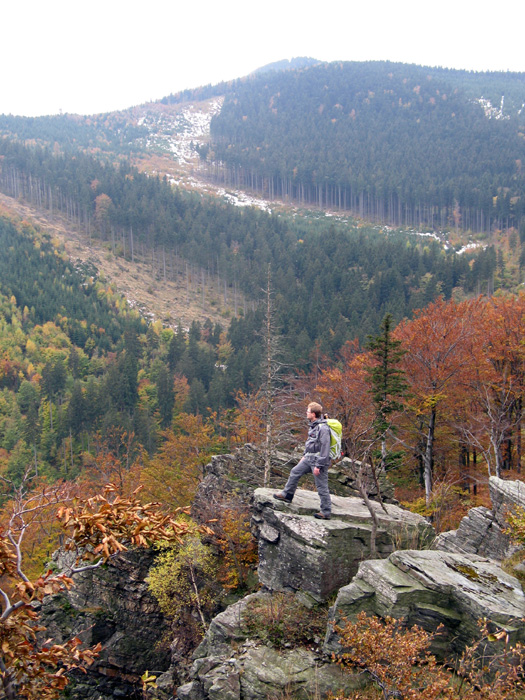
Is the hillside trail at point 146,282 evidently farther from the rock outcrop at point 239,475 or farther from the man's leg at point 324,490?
the man's leg at point 324,490

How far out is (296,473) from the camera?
11148mm

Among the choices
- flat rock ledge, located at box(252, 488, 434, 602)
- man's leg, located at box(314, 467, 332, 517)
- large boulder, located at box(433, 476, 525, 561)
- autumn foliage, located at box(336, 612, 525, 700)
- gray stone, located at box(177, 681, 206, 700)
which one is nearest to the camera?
autumn foliage, located at box(336, 612, 525, 700)

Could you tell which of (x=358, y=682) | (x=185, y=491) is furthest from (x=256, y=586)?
(x=185, y=491)

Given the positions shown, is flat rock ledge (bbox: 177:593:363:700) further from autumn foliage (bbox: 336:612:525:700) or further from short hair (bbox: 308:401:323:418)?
short hair (bbox: 308:401:323:418)

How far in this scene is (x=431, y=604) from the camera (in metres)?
8.72

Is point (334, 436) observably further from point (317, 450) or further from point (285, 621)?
point (285, 621)

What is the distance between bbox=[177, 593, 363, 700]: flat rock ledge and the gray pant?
3.23 m

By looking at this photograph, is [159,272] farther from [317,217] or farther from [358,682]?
[358,682]

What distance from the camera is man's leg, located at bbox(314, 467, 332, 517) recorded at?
1071 cm

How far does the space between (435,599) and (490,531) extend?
5.71 m

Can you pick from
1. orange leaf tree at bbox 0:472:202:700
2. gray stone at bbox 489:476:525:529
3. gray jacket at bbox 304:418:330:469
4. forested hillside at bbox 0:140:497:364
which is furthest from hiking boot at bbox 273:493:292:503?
forested hillside at bbox 0:140:497:364

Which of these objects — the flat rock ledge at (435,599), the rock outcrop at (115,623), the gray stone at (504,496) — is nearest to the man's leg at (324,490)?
the flat rock ledge at (435,599)

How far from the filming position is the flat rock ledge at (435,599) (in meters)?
8.34

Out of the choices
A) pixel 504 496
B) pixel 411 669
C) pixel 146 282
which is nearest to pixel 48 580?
pixel 411 669
